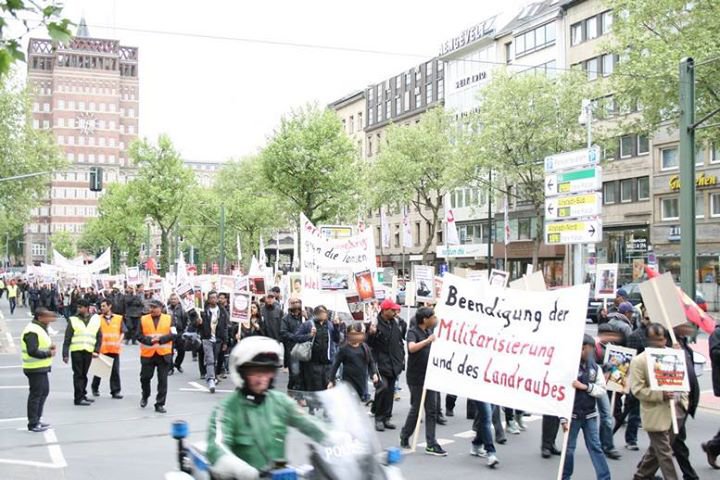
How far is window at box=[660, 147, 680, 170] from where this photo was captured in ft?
150

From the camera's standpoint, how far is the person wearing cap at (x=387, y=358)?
11383 mm

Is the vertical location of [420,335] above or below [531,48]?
below

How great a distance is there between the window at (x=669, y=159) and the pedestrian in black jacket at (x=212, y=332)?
35.8 m

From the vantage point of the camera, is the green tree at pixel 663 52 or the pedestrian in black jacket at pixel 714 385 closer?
the pedestrian in black jacket at pixel 714 385

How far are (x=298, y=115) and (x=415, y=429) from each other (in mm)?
39180

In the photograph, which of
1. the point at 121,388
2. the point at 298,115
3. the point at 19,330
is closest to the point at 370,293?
the point at 121,388

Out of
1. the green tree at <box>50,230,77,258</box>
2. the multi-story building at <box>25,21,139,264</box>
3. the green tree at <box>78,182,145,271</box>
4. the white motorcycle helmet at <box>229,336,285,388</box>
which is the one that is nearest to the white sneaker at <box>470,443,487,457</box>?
the white motorcycle helmet at <box>229,336,285,388</box>

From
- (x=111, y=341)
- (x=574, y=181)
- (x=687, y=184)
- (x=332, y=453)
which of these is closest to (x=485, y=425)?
(x=332, y=453)

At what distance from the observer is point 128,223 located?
75438mm

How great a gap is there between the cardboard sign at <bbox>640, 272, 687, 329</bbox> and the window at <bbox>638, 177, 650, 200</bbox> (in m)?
40.7

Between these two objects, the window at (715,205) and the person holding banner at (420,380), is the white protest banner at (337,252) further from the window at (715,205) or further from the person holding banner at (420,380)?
the window at (715,205)

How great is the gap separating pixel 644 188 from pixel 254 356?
4708 cm

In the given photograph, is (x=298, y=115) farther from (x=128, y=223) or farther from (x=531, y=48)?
(x=128, y=223)

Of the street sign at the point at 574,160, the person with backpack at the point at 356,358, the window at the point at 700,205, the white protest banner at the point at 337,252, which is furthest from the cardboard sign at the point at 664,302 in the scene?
the window at the point at 700,205
